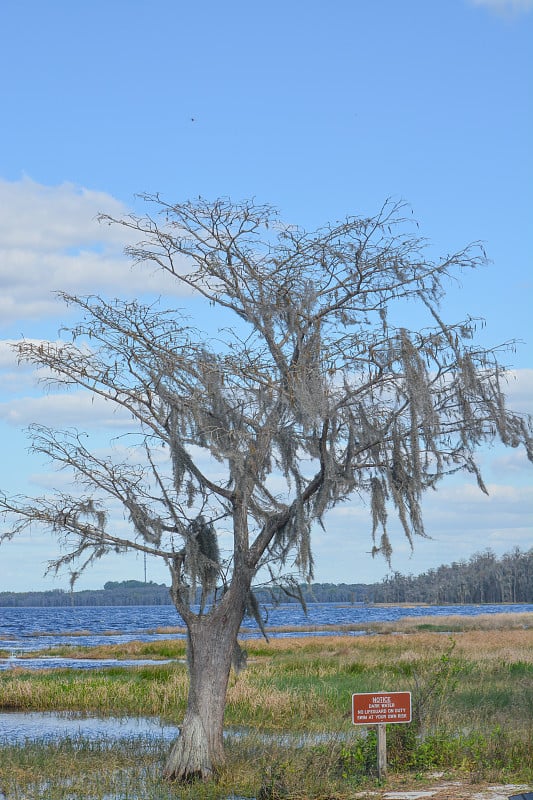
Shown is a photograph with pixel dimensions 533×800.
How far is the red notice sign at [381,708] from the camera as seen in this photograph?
37.2ft

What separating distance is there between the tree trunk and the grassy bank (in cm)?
32

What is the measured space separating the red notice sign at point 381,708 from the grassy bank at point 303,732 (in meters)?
0.63

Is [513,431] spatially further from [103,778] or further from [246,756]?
[103,778]

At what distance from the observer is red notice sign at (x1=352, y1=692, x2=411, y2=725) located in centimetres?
1134

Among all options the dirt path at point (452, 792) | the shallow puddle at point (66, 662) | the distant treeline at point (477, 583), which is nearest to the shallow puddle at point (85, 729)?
the dirt path at point (452, 792)

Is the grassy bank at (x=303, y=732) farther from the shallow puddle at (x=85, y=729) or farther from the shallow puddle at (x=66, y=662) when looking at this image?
the shallow puddle at (x=66, y=662)

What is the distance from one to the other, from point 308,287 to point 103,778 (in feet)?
23.4

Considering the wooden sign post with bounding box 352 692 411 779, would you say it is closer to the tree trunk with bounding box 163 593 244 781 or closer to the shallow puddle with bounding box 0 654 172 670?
the tree trunk with bounding box 163 593 244 781

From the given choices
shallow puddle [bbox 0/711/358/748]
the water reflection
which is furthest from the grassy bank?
the water reflection

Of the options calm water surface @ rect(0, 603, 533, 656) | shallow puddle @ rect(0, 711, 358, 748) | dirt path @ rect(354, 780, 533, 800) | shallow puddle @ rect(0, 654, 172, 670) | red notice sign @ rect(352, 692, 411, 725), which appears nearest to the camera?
dirt path @ rect(354, 780, 533, 800)

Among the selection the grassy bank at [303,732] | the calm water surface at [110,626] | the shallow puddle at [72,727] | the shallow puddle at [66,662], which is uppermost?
the grassy bank at [303,732]

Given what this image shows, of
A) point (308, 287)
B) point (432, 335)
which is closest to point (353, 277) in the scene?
A: point (308, 287)

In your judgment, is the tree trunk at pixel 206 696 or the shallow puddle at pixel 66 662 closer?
the tree trunk at pixel 206 696

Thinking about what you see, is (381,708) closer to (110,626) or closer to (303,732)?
(303,732)
